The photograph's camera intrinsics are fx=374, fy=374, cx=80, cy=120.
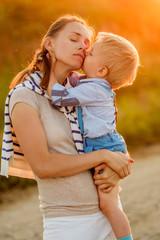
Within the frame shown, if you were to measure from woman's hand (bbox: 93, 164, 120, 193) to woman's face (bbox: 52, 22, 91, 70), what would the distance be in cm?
60

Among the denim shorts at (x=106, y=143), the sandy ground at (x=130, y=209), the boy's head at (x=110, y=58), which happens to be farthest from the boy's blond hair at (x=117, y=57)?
the sandy ground at (x=130, y=209)

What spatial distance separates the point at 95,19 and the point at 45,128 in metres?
11.2

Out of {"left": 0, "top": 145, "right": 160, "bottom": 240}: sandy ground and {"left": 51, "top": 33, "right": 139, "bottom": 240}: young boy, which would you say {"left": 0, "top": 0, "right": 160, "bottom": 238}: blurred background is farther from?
{"left": 51, "top": 33, "right": 139, "bottom": 240}: young boy

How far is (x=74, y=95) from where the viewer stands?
1980mm

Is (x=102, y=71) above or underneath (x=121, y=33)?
above

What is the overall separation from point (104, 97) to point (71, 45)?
0.34 meters

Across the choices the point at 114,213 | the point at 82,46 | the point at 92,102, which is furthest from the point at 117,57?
the point at 114,213

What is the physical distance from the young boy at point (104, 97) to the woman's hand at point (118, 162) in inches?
3.8

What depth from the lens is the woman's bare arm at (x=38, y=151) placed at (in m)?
1.76

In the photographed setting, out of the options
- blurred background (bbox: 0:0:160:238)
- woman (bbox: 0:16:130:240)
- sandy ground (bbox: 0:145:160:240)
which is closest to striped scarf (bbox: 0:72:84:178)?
woman (bbox: 0:16:130:240)

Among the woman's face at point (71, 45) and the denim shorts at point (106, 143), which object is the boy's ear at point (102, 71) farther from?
the denim shorts at point (106, 143)

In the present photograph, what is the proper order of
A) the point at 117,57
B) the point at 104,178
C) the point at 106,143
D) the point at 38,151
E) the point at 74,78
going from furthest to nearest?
the point at 74,78, the point at 117,57, the point at 106,143, the point at 104,178, the point at 38,151

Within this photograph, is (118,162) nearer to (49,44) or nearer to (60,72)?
(60,72)

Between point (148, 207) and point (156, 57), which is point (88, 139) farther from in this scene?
point (156, 57)
